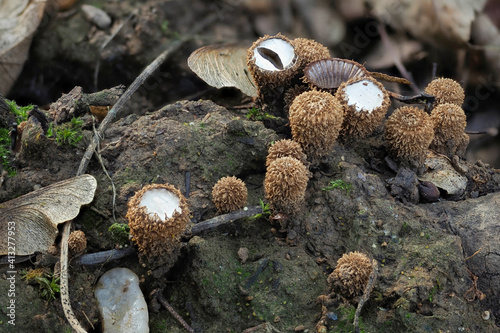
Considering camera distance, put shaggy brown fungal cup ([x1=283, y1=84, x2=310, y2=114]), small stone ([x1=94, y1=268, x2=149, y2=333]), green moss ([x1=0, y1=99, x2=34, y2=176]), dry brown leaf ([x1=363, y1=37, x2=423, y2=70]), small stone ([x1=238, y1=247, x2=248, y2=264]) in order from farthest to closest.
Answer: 1. dry brown leaf ([x1=363, y1=37, x2=423, y2=70])
2. shaggy brown fungal cup ([x1=283, y1=84, x2=310, y2=114])
3. green moss ([x1=0, y1=99, x2=34, y2=176])
4. small stone ([x1=238, y1=247, x2=248, y2=264])
5. small stone ([x1=94, y1=268, x2=149, y2=333])

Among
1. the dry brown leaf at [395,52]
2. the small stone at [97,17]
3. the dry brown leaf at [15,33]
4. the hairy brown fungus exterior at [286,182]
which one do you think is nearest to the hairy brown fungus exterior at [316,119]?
the hairy brown fungus exterior at [286,182]

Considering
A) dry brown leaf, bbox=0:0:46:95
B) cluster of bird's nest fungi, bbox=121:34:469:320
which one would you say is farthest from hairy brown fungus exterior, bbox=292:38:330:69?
dry brown leaf, bbox=0:0:46:95

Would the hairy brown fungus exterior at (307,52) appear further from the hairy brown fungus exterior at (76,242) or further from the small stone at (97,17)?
the small stone at (97,17)

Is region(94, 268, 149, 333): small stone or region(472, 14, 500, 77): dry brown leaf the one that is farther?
region(472, 14, 500, 77): dry brown leaf

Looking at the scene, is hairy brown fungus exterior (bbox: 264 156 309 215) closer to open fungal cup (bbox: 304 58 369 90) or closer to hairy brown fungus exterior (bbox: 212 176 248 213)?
hairy brown fungus exterior (bbox: 212 176 248 213)

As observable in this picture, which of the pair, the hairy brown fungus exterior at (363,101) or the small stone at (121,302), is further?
the hairy brown fungus exterior at (363,101)

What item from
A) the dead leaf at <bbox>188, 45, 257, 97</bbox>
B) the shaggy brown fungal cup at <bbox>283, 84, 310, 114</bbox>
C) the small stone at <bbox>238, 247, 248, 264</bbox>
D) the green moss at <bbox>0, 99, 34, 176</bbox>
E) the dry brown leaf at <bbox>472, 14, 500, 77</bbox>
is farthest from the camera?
the dry brown leaf at <bbox>472, 14, 500, 77</bbox>
